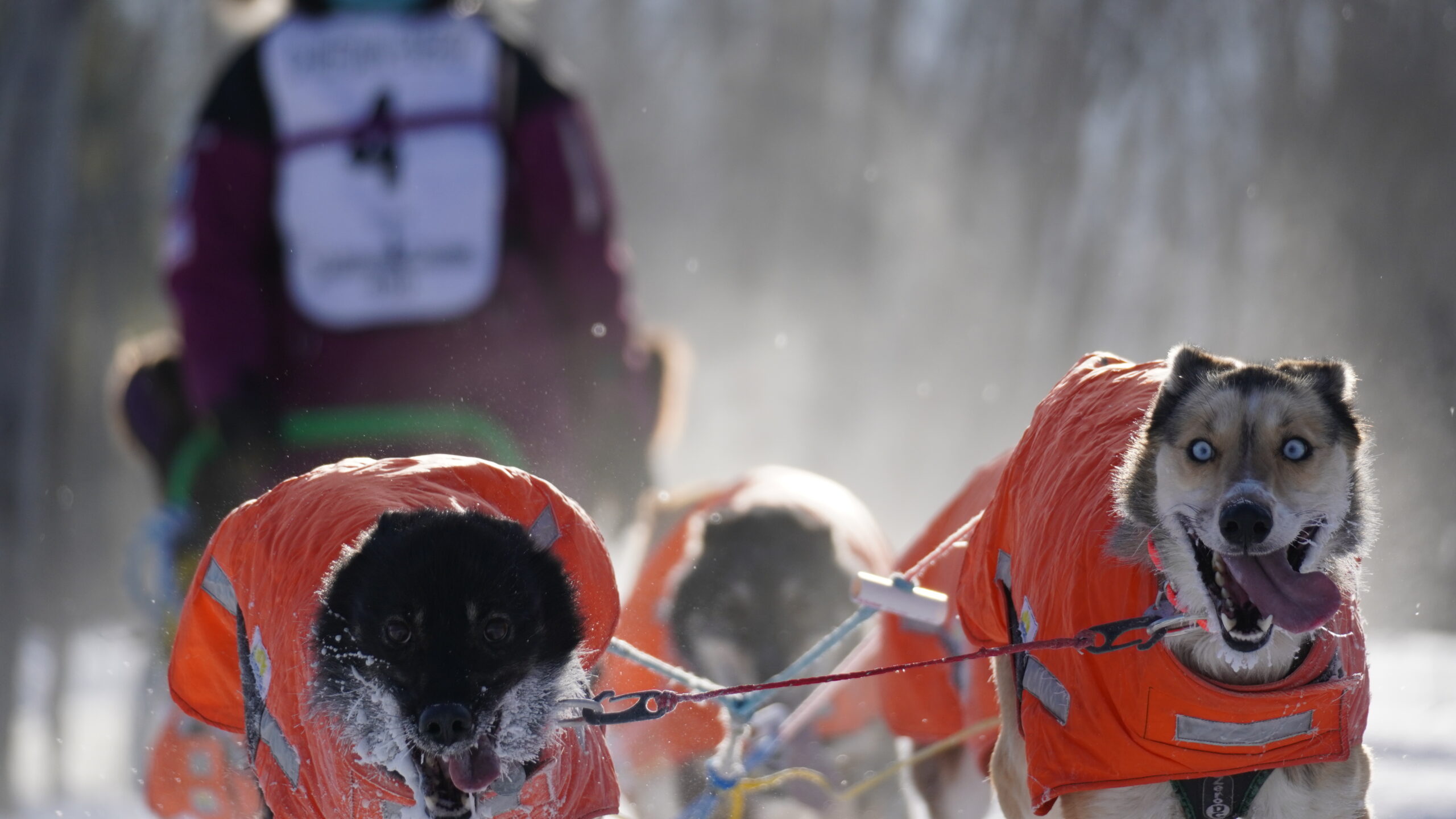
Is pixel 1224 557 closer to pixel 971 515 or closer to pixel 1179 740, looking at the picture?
pixel 1179 740

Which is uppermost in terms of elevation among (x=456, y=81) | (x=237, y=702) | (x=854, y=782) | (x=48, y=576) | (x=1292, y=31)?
(x=1292, y=31)

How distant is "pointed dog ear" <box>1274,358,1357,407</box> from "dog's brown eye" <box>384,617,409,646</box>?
1360 mm

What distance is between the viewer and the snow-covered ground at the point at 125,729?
4.11 meters

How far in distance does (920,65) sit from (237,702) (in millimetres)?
17178

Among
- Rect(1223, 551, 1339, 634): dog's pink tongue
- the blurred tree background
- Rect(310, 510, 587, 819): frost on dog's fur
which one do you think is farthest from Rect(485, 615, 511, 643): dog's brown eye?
the blurred tree background

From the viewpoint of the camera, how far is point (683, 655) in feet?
12.0

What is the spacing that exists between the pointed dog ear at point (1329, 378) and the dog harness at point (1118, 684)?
Result: 0.30 m

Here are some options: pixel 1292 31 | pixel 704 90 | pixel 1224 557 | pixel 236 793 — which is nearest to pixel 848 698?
pixel 236 793

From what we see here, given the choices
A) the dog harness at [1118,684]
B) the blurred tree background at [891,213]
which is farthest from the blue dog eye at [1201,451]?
the blurred tree background at [891,213]

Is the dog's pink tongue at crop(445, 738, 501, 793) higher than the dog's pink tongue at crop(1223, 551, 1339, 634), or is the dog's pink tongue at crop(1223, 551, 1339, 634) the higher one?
the dog's pink tongue at crop(1223, 551, 1339, 634)

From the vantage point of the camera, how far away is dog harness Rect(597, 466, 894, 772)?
3391 millimetres

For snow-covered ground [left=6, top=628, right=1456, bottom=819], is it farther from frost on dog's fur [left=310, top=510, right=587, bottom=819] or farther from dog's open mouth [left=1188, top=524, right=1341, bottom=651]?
frost on dog's fur [left=310, top=510, right=587, bottom=819]

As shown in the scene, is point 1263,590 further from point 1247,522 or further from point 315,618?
point 315,618

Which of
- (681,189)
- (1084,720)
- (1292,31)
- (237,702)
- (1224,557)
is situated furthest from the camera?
(681,189)
